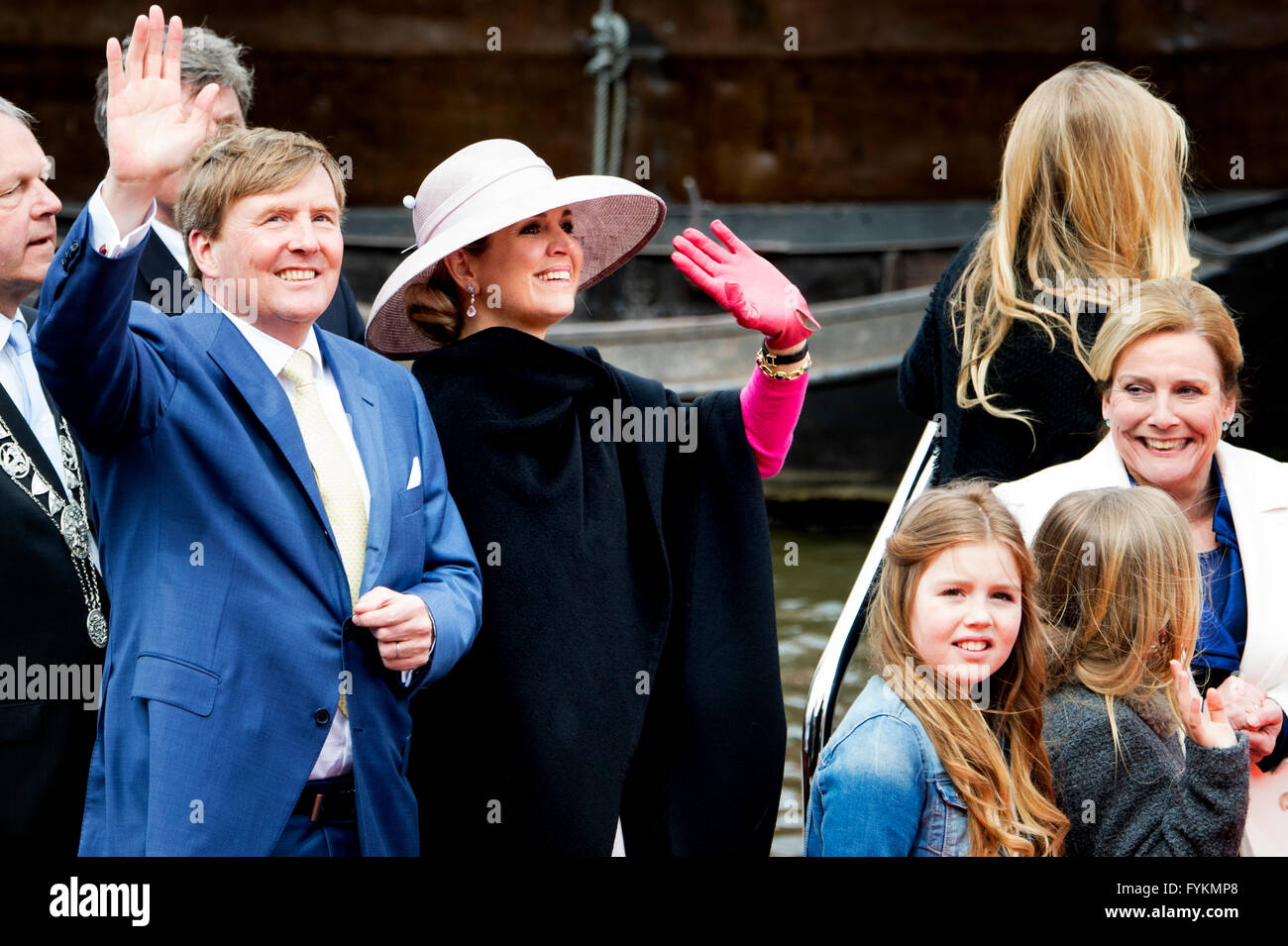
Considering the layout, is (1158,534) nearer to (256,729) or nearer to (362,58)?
(256,729)

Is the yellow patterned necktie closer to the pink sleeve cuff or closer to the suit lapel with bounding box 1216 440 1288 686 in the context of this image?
the pink sleeve cuff

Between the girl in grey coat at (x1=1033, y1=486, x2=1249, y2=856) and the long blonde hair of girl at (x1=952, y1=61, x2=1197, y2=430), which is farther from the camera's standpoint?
the long blonde hair of girl at (x1=952, y1=61, x2=1197, y2=430)

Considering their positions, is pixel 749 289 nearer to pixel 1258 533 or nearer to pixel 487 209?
pixel 487 209

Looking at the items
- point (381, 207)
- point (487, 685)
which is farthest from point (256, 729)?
point (381, 207)

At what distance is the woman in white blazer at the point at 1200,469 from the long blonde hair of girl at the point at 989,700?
250 mm

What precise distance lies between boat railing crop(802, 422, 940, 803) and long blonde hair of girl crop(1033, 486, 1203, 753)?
12.9 inches

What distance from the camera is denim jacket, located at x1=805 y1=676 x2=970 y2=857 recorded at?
84.8 inches

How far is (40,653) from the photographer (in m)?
2.38

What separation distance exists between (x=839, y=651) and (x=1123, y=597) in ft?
1.56

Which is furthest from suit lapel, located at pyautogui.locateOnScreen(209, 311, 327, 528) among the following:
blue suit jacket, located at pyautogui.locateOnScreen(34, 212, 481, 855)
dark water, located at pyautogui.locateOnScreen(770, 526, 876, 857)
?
dark water, located at pyautogui.locateOnScreen(770, 526, 876, 857)

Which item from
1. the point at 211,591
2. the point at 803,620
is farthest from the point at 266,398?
the point at 803,620

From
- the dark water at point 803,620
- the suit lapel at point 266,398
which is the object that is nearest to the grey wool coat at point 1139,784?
the suit lapel at point 266,398

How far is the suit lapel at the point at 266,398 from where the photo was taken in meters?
2.17

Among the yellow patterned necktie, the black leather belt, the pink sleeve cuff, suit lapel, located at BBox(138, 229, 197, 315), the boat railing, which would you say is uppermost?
suit lapel, located at BBox(138, 229, 197, 315)
